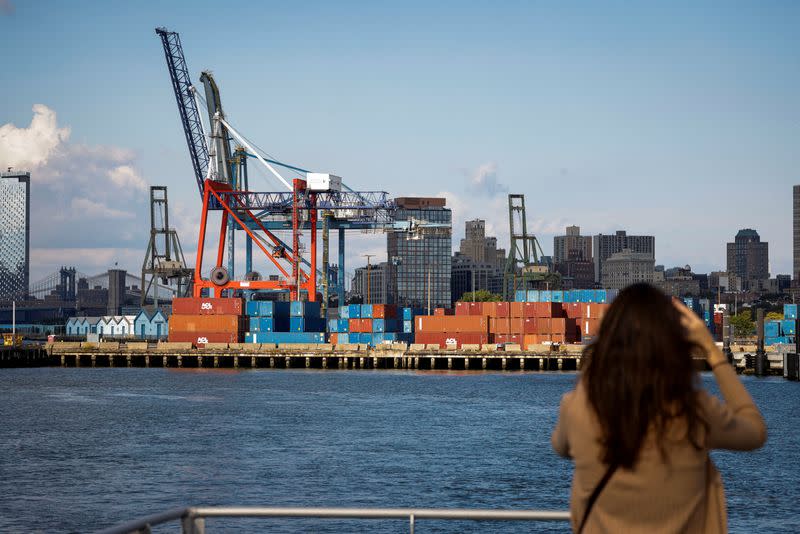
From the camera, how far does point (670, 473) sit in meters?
3.02

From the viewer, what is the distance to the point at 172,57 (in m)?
109

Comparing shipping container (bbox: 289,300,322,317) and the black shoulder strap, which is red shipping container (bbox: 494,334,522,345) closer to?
shipping container (bbox: 289,300,322,317)

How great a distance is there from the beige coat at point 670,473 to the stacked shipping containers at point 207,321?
92.6 m

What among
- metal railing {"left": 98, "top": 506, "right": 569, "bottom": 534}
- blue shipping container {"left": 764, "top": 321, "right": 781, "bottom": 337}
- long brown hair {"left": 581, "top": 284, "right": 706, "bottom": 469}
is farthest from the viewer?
blue shipping container {"left": 764, "top": 321, "right": 781, "bottom": 337}

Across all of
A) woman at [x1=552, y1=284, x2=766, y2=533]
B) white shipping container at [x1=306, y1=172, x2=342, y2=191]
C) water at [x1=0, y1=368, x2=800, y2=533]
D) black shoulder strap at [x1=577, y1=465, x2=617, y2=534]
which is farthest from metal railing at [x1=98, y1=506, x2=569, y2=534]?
white shipping container at [x1=306, y1=172, x2=342, y2=191]

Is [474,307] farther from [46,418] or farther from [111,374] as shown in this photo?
[46,418]

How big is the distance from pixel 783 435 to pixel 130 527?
4036 cm

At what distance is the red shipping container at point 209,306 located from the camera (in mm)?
94750

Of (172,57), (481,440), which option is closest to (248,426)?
(481,440)

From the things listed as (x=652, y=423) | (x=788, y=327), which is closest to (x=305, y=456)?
(x=652, y=423)

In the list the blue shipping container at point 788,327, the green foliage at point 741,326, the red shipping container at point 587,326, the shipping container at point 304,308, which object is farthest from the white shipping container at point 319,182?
the green foliage at point 741,326

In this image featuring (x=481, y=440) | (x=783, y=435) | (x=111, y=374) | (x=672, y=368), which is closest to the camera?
(x=672, y=368)

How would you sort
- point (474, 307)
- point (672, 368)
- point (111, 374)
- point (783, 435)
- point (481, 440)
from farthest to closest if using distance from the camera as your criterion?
point (474, 307) < point (111, 374) < point (783, 435) < point (481, 440) < point (672, 368)

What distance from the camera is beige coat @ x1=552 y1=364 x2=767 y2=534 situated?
3.01 metres
